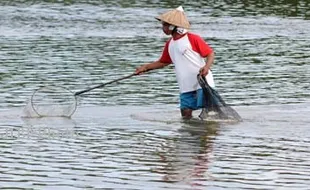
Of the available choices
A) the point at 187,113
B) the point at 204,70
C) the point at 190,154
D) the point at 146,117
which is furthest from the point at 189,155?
the point at 146,117

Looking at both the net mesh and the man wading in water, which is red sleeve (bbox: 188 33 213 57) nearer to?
the man wading in water

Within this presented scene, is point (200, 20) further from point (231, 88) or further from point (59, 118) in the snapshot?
point (59, 118)

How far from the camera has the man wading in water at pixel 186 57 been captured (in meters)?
13.8

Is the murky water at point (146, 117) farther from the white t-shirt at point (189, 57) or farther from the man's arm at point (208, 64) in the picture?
the man's arm at point (208, 64)

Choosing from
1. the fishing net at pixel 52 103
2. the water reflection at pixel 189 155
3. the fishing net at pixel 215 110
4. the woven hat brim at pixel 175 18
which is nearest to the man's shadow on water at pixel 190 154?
the water reflection at pixel 189 155

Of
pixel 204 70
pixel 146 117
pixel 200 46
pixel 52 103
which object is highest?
pixel 200 46

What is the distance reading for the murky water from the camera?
10.2m

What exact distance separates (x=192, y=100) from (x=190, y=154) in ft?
9.73

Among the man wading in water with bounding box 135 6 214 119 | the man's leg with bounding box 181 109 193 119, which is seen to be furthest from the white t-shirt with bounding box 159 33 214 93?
the man's leg with bounding box 181 109 193 119

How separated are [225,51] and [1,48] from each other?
4.70 meters

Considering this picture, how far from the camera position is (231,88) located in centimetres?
1823

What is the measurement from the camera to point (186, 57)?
1406 cm

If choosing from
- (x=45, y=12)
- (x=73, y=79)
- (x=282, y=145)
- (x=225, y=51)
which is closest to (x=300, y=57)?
(x=225, y=51)

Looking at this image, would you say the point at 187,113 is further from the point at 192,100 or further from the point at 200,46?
the point at 200,46
